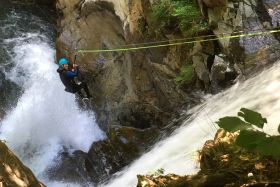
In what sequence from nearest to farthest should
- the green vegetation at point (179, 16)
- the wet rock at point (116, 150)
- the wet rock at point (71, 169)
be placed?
the green vegetation at point (179, 16)
the wet rock at point (116, 150)
the wet rock at point (71, 169)

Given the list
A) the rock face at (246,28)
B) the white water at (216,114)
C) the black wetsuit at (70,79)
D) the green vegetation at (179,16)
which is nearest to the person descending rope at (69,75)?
the black wetsuit at (70,79)

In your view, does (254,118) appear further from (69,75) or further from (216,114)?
(69,75)

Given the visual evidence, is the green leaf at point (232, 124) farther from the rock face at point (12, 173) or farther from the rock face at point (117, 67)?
the rock face at point (117, 67)

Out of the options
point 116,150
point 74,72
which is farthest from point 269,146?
point 74,72

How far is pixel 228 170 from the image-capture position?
3299 mm

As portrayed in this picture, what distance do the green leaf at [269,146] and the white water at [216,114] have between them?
72.2 inches

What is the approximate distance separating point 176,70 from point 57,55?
6.16 metres

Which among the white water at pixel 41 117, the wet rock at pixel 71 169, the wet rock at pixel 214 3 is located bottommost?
the wet rock at pixel 71 169

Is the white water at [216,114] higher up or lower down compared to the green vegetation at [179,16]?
lower down

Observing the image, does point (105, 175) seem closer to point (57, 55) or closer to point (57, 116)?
point (57, 116)

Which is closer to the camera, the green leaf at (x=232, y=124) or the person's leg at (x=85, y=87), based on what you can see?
the green leaf at (x=232, y=124)

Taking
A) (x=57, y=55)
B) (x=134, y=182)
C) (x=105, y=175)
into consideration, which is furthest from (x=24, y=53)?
(x=134, y=182)

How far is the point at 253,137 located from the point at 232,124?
0.55 ft

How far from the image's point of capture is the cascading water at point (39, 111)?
12.0 m
